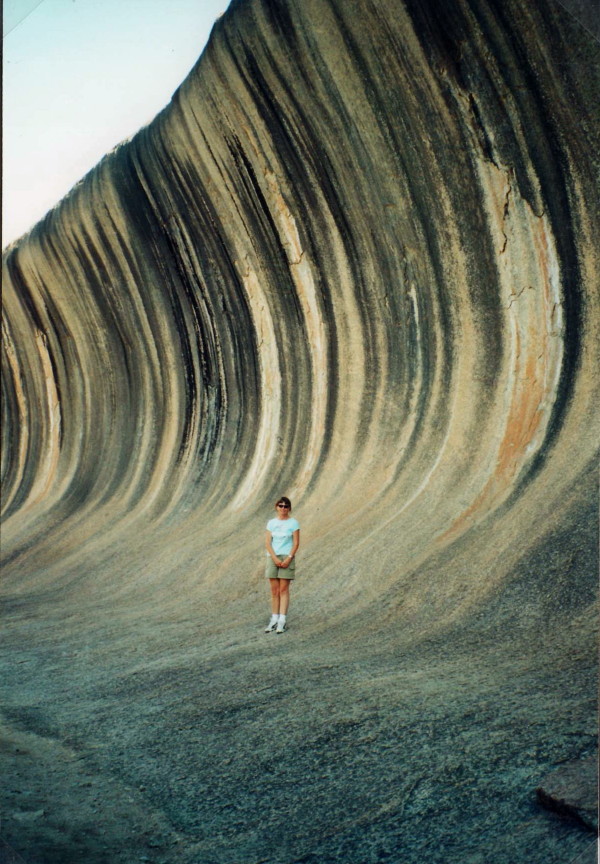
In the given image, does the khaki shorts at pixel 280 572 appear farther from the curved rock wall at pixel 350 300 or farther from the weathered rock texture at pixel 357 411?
the curved rock wall at pixel 350 300

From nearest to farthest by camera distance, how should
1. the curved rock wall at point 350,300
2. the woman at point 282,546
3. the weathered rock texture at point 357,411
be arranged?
1. the weathered rock texture at point 357,411
2. the woman at point 282,546
3. the curved rock wall at point 350,300

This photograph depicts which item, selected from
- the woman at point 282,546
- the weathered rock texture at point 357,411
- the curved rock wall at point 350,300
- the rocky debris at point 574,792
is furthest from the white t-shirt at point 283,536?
the rocky debris at point 574,792

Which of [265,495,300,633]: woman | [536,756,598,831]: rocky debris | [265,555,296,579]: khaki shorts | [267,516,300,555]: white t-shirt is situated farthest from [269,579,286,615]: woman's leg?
[536,756,598,831]: rocky debris

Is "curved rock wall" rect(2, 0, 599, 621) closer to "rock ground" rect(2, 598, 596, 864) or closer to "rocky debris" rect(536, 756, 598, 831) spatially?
"rock ground" rect(2, 598, 596, 864)

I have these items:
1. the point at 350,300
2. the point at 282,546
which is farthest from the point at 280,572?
the point at 350,300

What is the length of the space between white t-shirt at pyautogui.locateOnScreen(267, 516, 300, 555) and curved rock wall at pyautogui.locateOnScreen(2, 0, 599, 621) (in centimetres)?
84

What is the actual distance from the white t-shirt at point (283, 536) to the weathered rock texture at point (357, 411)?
2.01ft

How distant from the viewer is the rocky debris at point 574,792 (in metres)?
3.19

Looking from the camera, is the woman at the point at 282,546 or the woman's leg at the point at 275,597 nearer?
the woman at the point at 282,546

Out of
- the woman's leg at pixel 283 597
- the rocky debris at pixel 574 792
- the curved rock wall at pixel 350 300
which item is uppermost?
the curved rock wall at pixel 350 300

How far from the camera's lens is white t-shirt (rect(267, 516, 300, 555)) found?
6578mm

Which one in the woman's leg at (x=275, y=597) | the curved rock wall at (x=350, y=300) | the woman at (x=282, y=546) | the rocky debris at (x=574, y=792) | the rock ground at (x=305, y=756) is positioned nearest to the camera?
the rocky debris at (x=574, y=792)

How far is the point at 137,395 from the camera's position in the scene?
13734 millimetres

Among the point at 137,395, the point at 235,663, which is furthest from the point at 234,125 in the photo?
the point at 235,663
